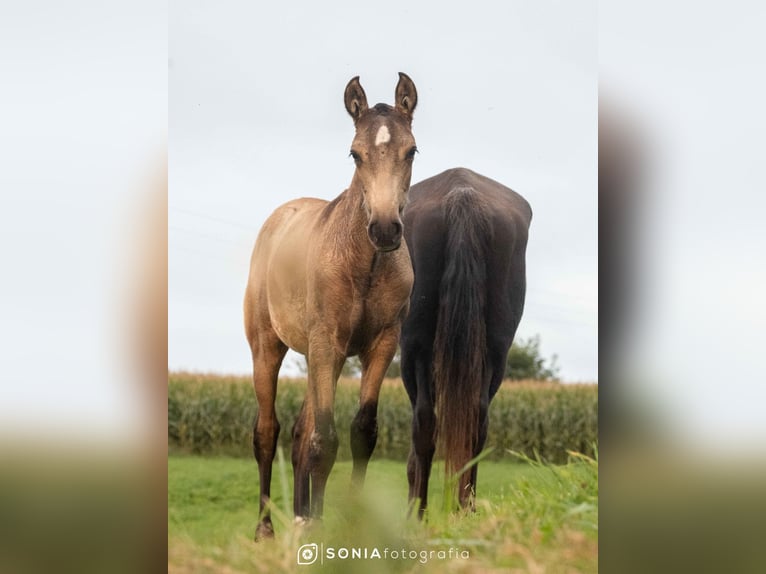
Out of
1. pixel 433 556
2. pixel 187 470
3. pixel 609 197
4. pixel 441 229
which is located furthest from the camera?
pixel 187 470

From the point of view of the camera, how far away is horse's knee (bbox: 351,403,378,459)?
4.41m

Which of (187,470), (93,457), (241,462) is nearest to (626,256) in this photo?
(93,457)

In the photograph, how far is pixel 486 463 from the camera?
17.5 feet

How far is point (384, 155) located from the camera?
4121mm

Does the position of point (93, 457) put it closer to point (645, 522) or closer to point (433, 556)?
point (433, 556)

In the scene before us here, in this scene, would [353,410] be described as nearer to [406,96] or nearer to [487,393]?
[487,393]

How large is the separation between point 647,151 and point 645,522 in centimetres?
184

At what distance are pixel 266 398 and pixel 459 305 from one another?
1280 millimetres

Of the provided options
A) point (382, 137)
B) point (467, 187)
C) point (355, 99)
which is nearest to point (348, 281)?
point (382, 137)

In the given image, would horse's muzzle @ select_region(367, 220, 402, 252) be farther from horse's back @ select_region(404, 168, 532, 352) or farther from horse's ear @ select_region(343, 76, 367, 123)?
horse's back @ select_region(404, 168, 532, 352)

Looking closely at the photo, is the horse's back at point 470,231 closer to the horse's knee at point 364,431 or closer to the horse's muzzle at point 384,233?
the horse's knee at point 364,431

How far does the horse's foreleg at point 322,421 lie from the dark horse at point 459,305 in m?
0.63

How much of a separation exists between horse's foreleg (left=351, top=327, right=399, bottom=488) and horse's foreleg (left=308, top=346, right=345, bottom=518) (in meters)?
0.13

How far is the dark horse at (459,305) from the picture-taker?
15.6ft
